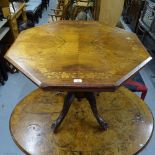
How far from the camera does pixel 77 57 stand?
2.70 feet

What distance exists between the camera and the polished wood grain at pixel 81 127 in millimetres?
890

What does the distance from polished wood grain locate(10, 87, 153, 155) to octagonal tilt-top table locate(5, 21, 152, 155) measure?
56 millimetres

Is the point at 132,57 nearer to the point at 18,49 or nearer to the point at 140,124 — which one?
the point at 140,124

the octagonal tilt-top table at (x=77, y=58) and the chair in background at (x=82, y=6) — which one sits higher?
the octagonal tilt-top table at (x=77, y=58)

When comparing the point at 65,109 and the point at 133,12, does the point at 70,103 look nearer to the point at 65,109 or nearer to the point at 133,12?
the point at 65,109

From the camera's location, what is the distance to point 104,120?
1.02 m

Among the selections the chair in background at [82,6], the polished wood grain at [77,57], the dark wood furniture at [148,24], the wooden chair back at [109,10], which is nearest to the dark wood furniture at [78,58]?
the polished wood grain at [77,57]

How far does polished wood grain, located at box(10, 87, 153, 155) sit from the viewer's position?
35.0 inches

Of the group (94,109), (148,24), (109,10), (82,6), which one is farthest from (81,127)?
(82,6)

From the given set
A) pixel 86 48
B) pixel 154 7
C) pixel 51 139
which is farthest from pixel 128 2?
pixel 51 139

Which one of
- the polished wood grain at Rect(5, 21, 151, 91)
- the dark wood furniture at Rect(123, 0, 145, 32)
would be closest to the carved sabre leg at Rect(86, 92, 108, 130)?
the polished wood grain at Rect(5, 21, 151, 91)

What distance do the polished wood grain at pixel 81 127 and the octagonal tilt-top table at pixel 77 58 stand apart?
0.19 feet

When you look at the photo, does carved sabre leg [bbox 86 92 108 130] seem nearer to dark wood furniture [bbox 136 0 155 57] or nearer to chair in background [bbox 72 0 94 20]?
dark wood furniture [bbox 136 0 155 57]

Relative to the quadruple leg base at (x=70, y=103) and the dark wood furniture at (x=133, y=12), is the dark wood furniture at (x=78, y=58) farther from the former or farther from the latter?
the dark wood furniture at (x=133, y=12)
